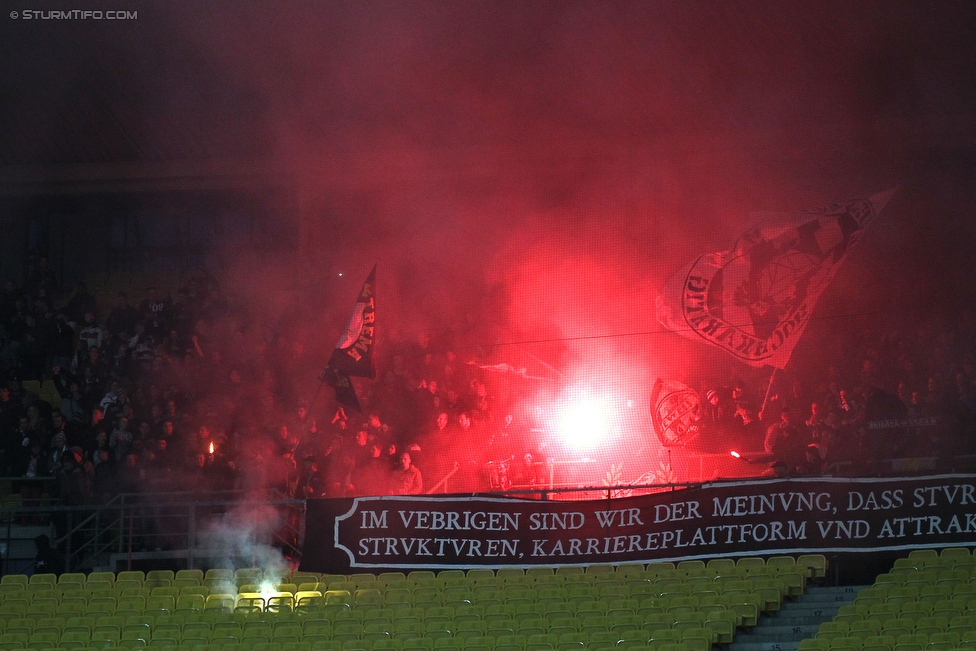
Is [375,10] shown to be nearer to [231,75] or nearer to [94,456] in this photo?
[231,75]

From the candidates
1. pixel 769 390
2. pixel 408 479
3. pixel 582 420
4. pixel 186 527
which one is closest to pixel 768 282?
pixel 769 390

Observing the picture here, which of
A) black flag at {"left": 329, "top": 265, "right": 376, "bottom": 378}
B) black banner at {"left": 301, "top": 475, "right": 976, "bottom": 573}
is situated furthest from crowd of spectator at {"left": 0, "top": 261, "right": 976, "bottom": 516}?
black banner at {"left": 301, "top": 475, "right": 976, "bottom": 573}

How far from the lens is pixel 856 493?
11.1 metres

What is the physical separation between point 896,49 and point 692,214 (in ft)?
10.2

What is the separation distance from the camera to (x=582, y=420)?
614 inches

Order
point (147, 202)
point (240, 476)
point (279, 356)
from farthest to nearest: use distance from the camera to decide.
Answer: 1. point (147, 202)
2. point (279, 356)
3. point (240, 476)

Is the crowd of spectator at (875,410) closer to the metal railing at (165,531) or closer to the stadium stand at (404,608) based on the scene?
the stadium stand at (404,608)

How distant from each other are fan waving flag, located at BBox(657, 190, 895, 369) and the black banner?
447cm

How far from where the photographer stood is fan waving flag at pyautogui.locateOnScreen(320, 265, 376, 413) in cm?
1377

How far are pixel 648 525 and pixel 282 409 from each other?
16.5 feet

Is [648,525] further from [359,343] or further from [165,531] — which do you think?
[165,531]

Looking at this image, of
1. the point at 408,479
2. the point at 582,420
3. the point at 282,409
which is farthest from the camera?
the point at 582,420

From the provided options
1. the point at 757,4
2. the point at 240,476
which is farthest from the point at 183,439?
the point at 757,4

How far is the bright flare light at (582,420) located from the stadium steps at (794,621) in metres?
5.05
